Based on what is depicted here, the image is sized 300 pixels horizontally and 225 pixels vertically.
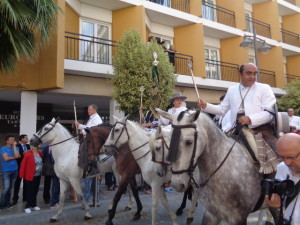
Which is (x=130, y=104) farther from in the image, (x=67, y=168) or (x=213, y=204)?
(x=213, y=204)

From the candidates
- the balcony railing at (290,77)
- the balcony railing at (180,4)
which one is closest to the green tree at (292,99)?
the balcony railing at (290,77)

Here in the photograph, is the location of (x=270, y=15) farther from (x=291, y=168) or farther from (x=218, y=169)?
(x=291, y=168)

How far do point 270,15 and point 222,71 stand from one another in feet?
24.2

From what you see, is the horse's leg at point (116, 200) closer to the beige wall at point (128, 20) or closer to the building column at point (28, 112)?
the building column at point (28, 112)

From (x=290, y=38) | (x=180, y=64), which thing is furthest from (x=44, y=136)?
(x=290, y=38)

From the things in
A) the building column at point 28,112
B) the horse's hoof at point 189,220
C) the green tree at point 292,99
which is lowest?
the horse's hoof at point 189,220

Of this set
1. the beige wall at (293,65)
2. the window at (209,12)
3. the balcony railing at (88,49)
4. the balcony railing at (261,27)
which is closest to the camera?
the balcony railing at (88,49)

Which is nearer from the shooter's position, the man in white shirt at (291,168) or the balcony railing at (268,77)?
the man in white shirt at (291,168)

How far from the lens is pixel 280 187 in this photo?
6.50ft

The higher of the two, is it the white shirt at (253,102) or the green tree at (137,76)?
the green tree at (137,76)

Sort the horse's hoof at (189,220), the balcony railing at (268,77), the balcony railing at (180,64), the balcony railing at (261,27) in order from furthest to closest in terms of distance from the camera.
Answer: the balcony railing at (261,27) < the balcony railing at (268,77) < the balcony railing at (180,64) < the horse's hoof at (189,220)

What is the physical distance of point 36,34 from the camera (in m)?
9.24

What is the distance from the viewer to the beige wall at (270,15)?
68.2ft

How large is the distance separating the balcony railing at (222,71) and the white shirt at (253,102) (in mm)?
14051
